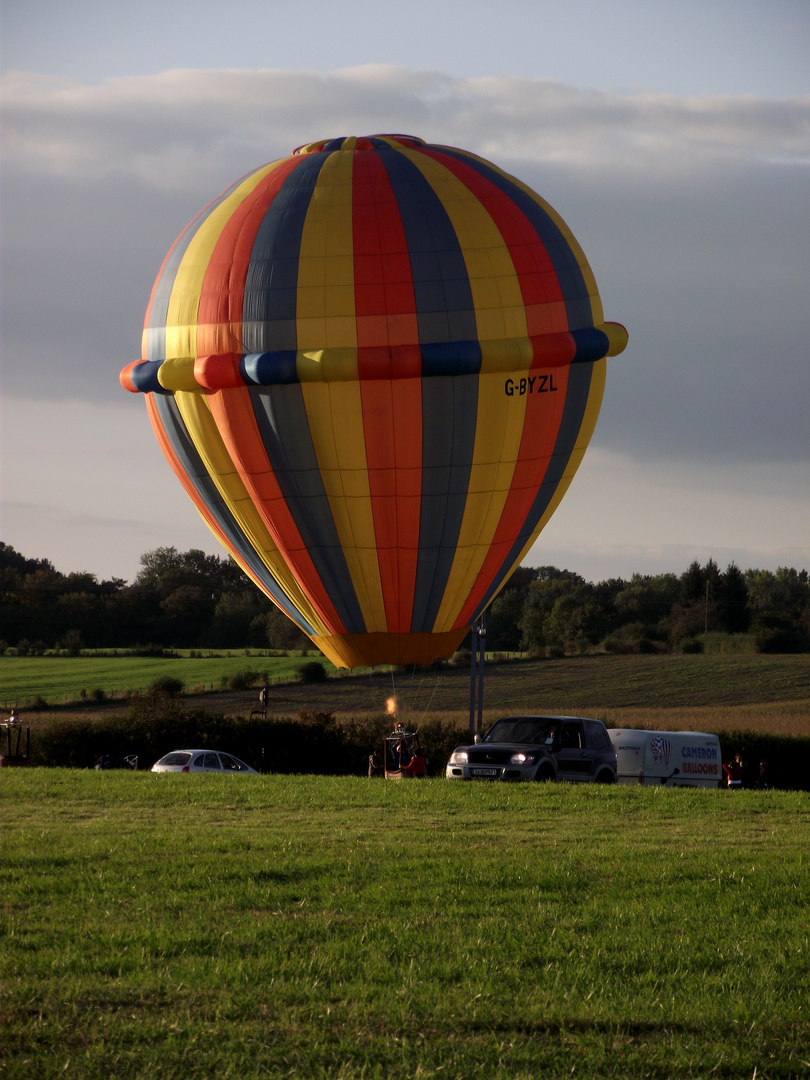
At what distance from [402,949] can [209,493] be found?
43.8ft

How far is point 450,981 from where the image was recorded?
26.8 ft

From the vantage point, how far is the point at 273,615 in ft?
291

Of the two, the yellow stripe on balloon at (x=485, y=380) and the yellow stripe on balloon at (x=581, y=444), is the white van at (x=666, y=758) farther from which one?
the yellow stripe on balloon at (x=485, y=380)

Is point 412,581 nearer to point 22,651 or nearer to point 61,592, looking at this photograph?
point 22,651

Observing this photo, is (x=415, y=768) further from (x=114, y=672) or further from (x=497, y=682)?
(x=114, y=672)

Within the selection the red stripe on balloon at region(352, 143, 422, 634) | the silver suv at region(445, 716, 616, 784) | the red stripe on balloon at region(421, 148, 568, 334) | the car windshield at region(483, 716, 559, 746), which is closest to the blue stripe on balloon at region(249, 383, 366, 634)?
the red stripe on balloon at region(352, 143, 422, 634)

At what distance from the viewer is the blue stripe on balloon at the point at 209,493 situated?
2103 centimetres

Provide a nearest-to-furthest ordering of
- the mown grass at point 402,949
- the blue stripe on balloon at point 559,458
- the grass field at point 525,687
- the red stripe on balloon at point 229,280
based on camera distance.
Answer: the mown grass at point 402,949 < the red stripe on balloon at point 229,280 < the blue stripe on balloon at point 559,458 < the grass field at point 525,687

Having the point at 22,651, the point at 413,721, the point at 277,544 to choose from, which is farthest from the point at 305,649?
the point at 277,544

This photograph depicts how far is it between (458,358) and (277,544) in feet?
14.3

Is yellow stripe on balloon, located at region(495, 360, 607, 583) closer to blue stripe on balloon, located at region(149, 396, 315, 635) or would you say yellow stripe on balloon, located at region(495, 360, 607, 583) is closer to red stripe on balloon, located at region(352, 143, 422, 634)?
red stripe on balloon, located at region(352, 143, 422, 634)

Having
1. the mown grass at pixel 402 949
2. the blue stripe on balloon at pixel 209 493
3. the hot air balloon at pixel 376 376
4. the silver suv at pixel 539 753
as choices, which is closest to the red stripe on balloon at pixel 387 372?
the hot air balloon at pixel 376 376

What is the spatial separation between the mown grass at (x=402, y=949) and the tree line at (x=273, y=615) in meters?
68.3

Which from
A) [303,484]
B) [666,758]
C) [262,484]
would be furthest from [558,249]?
[666,758]
